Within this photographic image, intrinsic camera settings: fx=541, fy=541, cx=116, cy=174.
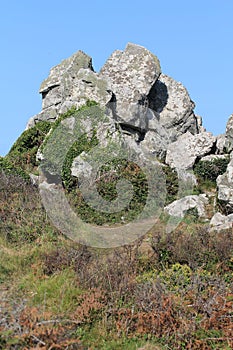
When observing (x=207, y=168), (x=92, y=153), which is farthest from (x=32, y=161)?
(x=207, y=168)

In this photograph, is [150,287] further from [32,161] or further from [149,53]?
[149,53]

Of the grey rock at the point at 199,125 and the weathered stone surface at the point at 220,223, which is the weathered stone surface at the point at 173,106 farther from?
the weathered stone surface at the point at 220,223

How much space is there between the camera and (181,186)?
1734cm

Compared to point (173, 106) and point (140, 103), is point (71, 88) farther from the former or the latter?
point (173, 106)

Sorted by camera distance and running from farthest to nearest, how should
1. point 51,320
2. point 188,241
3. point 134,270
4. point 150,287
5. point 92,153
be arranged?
point 92,153 < point 188,241 < point 134,270 < point 150,287 < point 51,320

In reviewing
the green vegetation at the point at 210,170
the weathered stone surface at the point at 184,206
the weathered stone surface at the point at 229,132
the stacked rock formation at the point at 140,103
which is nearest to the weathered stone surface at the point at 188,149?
the stacked rock formation at the point at 140,103

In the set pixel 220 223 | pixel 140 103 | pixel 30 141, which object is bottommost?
pixel 220 223

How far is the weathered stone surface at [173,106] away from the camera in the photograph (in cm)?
2217

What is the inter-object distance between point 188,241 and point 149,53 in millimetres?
12562

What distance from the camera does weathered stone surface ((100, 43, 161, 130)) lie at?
792 inches

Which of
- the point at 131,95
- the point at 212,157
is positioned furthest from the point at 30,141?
the point at 212,157

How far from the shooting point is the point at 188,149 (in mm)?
19516

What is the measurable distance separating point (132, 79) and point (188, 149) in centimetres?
371

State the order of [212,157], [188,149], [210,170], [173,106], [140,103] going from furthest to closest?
[173,106] → [140,103] → [188,149] → [212,157] → [210,170]
